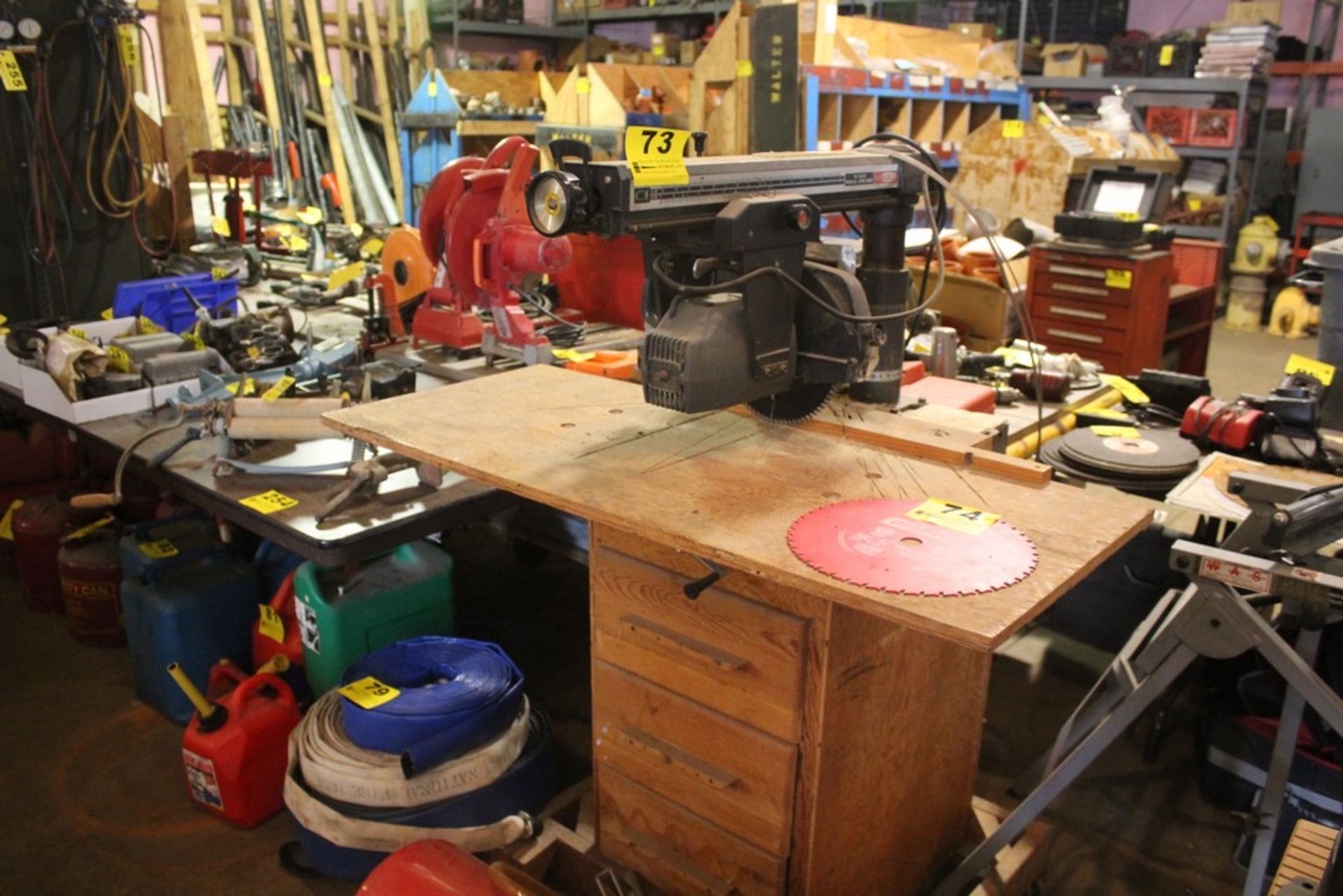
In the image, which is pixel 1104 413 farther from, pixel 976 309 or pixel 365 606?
pixel 365 606

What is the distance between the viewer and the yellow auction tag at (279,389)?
228 cm

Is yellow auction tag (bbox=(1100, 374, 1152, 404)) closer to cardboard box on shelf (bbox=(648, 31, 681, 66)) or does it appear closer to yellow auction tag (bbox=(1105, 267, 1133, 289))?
yellow auction tag (bbox=(1105, 267, 1133, 289))

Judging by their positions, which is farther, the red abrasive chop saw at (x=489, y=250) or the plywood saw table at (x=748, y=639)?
the red abrasive chop saw at (x=489, y=250)

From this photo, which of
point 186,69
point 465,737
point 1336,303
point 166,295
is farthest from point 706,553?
point 186,69

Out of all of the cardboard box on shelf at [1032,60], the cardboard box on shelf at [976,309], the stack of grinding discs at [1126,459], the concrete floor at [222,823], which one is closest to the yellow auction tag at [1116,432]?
the stack of grinding discs at [1126,459]

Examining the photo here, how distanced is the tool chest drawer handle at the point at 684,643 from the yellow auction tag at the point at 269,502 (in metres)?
0.78

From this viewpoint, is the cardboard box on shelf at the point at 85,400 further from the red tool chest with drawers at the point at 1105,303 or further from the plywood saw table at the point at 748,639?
the red tool chest with drawers at the point at 1105,303

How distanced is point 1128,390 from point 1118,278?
3.91ft

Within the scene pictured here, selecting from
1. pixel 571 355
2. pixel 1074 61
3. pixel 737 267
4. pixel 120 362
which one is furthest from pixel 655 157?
pixel 1074 61

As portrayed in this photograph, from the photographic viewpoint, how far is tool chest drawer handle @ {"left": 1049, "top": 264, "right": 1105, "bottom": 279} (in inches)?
147

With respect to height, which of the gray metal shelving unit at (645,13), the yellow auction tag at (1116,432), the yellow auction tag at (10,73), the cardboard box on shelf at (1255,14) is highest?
the gray metal shelving unit at (645,13)

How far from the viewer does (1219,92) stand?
20.6 feet

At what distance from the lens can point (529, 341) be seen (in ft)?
8.41

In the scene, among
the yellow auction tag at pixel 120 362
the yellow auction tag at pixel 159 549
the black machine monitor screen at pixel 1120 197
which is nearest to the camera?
the yellow auction tag at pixel 159 549
